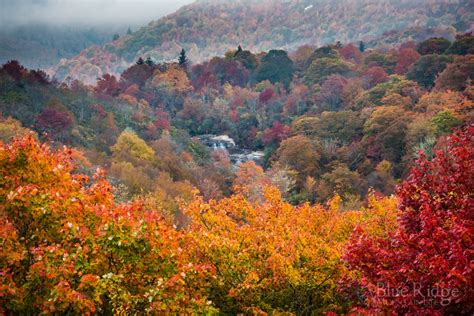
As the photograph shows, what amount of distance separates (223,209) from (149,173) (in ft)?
106

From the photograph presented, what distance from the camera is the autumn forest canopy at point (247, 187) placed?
28.4ft

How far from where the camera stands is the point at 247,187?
22953 mm

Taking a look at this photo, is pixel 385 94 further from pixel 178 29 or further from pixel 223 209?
pixel 178 29

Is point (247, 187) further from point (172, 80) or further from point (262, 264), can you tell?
point (172, 80)

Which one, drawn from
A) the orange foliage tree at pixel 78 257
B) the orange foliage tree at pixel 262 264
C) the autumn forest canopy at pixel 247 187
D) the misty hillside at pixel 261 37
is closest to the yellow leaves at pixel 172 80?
the autumn forest canopy at pixel 247 187

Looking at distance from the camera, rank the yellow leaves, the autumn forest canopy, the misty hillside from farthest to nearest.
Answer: the misty hillside, the yellow leaves, the autumn forest canopy

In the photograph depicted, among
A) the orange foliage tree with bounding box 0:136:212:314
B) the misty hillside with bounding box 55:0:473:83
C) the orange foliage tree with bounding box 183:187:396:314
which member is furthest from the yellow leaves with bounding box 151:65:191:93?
the orange foliage tree with bounding box 0:136:212:314

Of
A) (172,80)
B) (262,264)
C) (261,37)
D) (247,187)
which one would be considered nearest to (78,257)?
(262,264)

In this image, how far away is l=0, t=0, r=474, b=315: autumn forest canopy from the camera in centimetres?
866

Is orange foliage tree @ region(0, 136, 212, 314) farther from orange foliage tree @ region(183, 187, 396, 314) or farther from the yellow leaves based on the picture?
the yellow leaves

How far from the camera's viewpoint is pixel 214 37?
648 feet

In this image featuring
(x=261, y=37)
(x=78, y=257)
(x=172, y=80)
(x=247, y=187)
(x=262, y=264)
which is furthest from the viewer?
(x=261, y=37)

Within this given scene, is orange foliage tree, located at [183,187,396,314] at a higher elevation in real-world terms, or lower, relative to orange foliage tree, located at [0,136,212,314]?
lower

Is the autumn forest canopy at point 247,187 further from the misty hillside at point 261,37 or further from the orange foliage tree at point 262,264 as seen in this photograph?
the misty hillside at point 261,37
